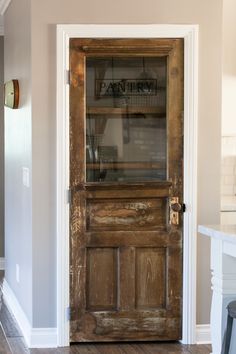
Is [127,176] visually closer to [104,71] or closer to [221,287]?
[104,71]

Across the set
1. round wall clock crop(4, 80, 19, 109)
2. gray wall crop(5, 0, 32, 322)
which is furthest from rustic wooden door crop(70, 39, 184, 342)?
round wall clock crop(4, 80, 19, 109)

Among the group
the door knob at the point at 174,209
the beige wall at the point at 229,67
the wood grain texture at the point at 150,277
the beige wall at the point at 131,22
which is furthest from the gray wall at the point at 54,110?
the beige wall at the point at 229,67

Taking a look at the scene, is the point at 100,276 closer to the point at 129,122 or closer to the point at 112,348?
the point at 112,348

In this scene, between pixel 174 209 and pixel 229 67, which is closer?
pixel 174 209

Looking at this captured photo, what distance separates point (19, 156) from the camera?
503cm

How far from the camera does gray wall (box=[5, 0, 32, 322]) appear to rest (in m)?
4.57

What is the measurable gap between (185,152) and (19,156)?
1.32 metres

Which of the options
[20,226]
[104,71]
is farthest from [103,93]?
[20,226]

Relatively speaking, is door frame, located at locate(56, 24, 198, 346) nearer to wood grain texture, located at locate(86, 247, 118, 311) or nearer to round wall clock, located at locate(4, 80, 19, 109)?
wood grain texture, located at locate(86, 247, 118, 311)

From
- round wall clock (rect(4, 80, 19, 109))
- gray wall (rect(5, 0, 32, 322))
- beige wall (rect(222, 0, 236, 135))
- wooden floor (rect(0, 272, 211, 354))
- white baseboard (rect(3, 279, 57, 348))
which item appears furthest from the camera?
beige wall (rect(222, 0, 236, 135))

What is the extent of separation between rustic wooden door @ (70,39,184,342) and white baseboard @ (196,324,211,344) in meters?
0.13

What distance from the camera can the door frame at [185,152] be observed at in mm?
4355

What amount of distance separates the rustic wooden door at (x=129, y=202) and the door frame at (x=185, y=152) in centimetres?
4

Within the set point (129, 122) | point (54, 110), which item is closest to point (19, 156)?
point (54, 110)
